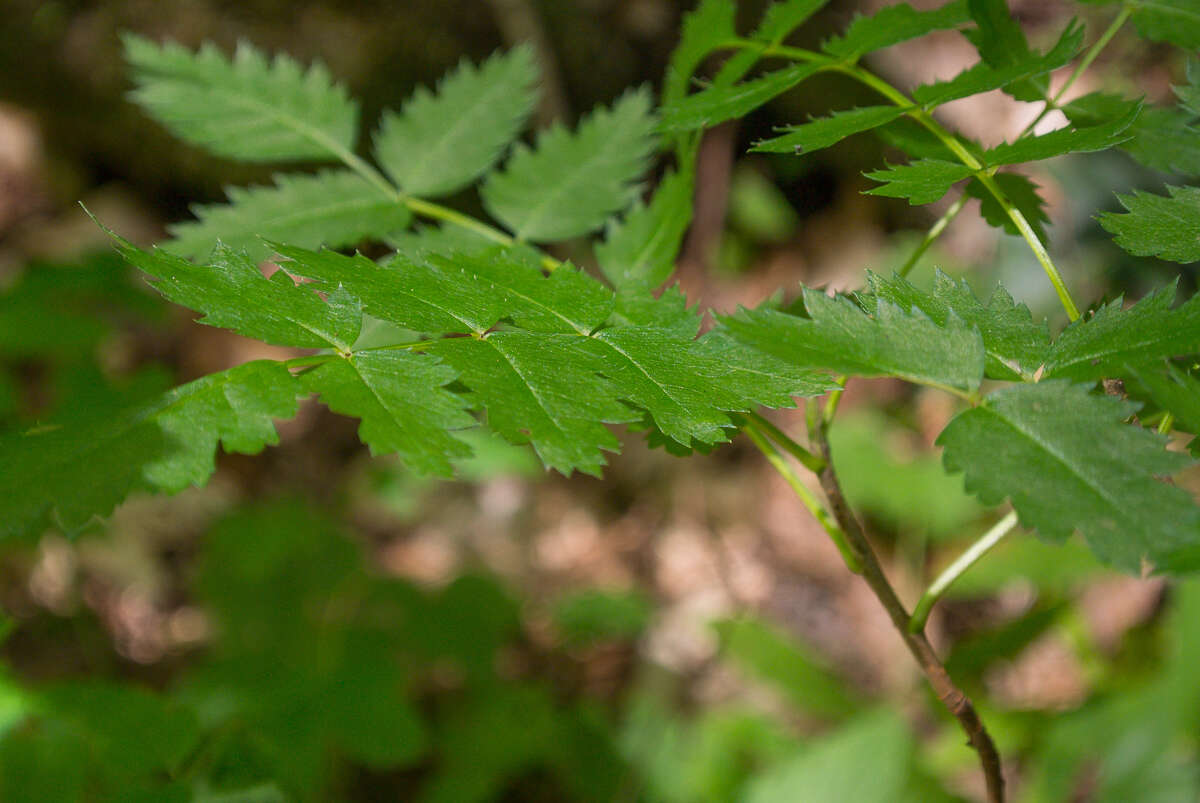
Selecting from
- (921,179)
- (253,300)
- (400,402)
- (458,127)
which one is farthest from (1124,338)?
(458,127)

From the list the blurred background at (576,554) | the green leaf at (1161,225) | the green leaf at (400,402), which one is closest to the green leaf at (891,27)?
the green leaf at (1161,225)

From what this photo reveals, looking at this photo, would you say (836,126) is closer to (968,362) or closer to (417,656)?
(968,362)

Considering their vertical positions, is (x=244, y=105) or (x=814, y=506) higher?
(x=244, y=105)

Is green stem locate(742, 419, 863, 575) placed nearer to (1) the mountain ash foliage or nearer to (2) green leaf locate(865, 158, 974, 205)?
(1) the mountain ash foliage

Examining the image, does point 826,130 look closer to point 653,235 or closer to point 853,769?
point 653,235

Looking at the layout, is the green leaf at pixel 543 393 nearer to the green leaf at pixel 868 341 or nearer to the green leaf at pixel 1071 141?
the green leaf at pixel 868 341

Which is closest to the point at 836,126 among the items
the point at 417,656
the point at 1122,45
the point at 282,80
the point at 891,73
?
the point at 282,80

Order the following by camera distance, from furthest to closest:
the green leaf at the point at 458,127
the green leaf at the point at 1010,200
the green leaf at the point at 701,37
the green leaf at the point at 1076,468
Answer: the green leaf at the point at 458,127
the green leaf at the point at 701,37
the green leaf at the point at 1010,200
the green leaf at the point at 1076,468
